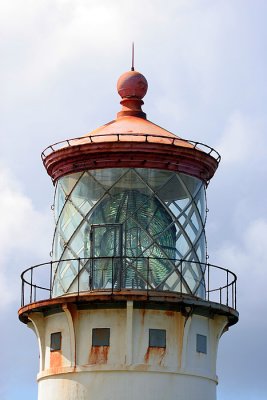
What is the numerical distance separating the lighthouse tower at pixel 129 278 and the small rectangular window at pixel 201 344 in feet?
0.11

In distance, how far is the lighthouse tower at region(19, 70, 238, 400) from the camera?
26.4 m

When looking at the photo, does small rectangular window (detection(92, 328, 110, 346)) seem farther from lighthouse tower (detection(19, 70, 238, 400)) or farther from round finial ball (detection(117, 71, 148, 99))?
round finial ball (detection(117, 71, 148, 99))

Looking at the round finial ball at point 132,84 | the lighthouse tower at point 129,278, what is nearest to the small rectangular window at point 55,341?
the lighthouse tower at point 129,278

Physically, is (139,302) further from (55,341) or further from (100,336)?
(55,341)

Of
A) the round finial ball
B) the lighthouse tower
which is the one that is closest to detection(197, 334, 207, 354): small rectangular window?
the lighthouse tower

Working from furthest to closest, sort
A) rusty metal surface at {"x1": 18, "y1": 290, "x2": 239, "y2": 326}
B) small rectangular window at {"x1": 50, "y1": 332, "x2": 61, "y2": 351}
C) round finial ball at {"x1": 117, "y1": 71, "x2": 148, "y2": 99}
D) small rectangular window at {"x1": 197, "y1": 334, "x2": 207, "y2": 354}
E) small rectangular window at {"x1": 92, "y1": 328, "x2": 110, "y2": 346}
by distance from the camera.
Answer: round finial ball at {"x1": 117, "y1": 71, "x2": 148, "y2": 99}
small rectangular window at {"x1": 197, "y1": 334, "x2": 207, "y2": 354}
small rectangular window at {"x1": 50, "y1": 332, "x2": 61, "y2": 351}
small rectangular window at {"x1": 92, "y1": 328, "x2": 110, "y2": 346}
rusty metal surface at {"x1": 18, "y1": 290, "x2": 239, "y2": 326}

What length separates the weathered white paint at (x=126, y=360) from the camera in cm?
2625

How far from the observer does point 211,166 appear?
28203mm

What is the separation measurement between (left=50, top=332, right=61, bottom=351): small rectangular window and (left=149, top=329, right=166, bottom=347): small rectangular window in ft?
5.92

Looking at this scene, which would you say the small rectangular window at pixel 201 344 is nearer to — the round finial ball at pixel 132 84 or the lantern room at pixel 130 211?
the lantern room at pixel 130 211

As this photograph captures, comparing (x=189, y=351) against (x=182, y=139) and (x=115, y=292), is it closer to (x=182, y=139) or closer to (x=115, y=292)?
(x=115, y=292)

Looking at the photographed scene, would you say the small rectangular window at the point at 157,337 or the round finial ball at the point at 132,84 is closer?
the small rectangular window at the point at 157,337

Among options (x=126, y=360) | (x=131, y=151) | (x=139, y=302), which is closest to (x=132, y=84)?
(x=131, y=151)

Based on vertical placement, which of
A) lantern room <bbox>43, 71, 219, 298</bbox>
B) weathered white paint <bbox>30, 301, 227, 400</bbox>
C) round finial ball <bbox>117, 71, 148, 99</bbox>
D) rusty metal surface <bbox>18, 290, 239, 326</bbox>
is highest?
round finial ball <bbox>117, 71, 148, 99</bbox>
